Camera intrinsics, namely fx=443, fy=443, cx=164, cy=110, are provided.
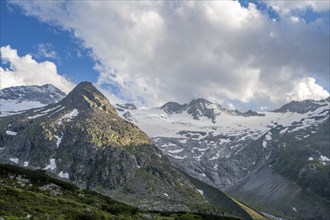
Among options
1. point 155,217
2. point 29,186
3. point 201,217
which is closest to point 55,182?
point 29,186

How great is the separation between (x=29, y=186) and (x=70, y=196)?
1136 cm

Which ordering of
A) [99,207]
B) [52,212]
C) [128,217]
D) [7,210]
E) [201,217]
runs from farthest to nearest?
[201,217]
[99,207]
[128,217]
[52,212]
[7,210]

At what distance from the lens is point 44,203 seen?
9694 cm

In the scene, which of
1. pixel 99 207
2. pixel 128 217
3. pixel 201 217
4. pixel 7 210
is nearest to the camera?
pixel 7 210

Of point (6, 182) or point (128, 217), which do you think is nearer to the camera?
point (128, 217)

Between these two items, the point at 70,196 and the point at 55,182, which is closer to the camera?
the point at 70,196

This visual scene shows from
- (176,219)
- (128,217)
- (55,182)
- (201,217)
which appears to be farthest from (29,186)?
(201,217)

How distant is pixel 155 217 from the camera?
383ft

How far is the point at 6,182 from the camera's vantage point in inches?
4587

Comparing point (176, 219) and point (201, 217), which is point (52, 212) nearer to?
point (176, 219)

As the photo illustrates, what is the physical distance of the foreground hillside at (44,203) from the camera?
87.1m

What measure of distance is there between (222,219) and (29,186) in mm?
55327

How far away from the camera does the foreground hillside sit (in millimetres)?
87062

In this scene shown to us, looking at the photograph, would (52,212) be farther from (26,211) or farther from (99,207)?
(99,207)
